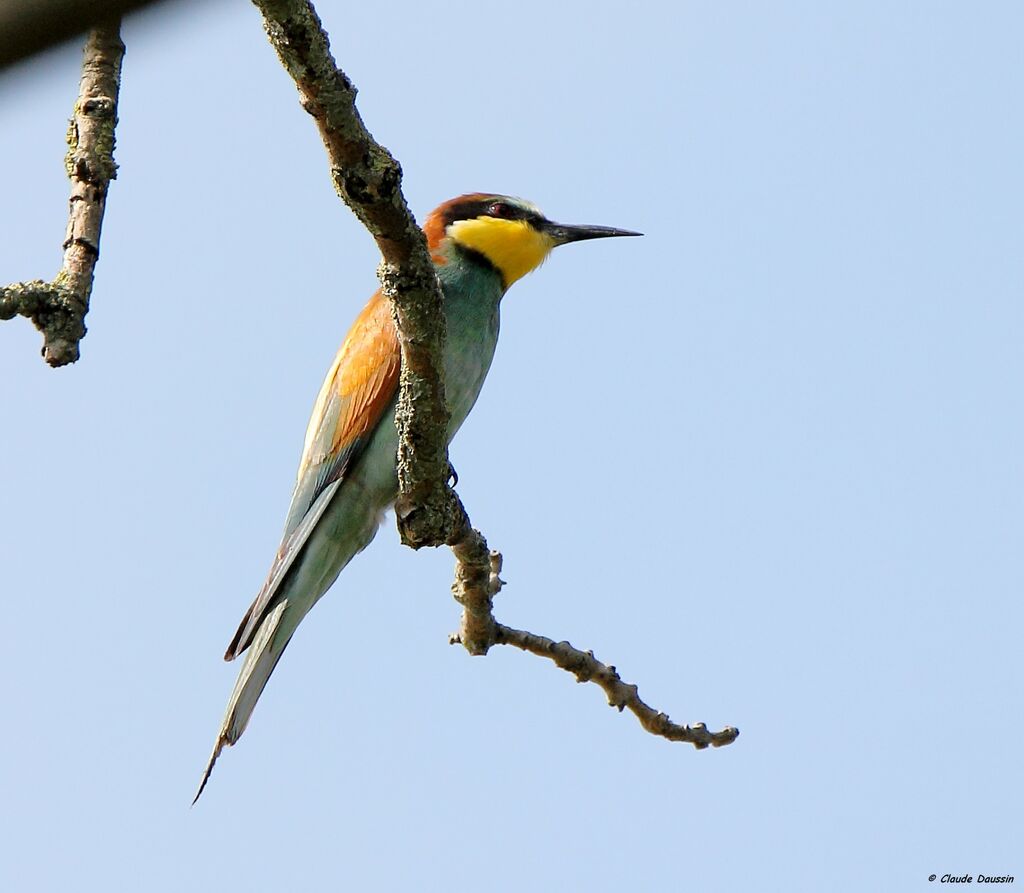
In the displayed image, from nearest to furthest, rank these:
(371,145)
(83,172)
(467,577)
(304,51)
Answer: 1. (304,51)
2. (371,145)
3. (83,172)
4. (467,577)

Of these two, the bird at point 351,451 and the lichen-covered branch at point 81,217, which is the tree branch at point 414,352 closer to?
the lichen-covered branch at point 81,217

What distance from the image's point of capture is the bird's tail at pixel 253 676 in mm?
3943

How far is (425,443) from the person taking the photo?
127 inches

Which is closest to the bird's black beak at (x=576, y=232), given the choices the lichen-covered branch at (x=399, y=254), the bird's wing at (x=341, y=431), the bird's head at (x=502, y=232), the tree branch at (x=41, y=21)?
the bird's head at (x=502, y=232)

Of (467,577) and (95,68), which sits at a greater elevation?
(95,68)

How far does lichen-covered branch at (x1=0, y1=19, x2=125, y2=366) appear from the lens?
2.20m

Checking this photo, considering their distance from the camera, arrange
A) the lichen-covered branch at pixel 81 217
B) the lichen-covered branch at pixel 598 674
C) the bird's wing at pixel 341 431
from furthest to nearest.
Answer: the bird's wing at pixel 341 431 → the lichen-covered branch at pixel 598 674 → the lichen-covered branch at pixel 81 217

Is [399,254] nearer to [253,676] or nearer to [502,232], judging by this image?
[253,676]

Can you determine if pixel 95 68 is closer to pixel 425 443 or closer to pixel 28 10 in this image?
pixel 425 443

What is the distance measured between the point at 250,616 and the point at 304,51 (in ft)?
8.03

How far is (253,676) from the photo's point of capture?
13.2 feet

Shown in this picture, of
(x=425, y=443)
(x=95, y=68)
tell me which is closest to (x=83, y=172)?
(x=95, y=68)

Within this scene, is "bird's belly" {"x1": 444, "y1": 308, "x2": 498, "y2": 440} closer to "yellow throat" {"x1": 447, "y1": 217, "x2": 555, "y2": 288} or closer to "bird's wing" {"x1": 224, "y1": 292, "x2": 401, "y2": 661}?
"bird's wing" {"x1": 224, "y1": 292, "x2": 401, "y2": 661}

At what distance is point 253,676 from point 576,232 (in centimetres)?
238
